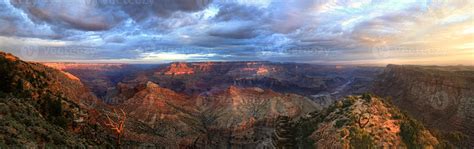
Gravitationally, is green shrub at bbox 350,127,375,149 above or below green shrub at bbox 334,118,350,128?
below

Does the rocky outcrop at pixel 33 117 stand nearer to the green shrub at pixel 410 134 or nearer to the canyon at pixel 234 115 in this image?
the canyon at pixel 234 115

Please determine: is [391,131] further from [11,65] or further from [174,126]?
[174,126]

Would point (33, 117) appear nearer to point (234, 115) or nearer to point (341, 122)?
point (341, 122)

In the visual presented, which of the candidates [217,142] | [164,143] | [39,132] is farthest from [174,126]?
[39,132]

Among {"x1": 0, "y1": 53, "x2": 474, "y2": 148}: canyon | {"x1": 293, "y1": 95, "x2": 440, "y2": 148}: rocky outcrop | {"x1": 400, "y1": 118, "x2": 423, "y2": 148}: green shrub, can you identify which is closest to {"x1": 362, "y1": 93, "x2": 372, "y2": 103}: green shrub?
{"x1": 293, "y1": 95, "x2": 440, "y2": 148}: rocky outcrop

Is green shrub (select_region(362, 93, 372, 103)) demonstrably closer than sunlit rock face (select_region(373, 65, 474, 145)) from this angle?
Yes

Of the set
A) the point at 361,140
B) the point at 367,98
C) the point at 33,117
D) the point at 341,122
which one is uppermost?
the point at 33,117

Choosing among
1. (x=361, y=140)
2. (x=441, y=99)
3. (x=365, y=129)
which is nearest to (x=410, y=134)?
(x=365, y=129)

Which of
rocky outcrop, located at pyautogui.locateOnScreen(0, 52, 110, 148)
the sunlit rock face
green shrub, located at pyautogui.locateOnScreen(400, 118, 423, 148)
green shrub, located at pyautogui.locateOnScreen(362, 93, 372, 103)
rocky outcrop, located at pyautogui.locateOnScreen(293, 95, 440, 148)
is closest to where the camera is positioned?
rocky outcrop, located at pyautogui.locateOnScreen(0, 52, 110, 148)

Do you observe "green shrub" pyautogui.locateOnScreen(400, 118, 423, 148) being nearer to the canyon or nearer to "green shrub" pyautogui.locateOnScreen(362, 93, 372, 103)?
the canyon
